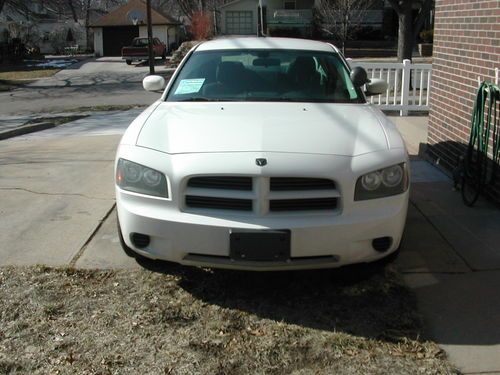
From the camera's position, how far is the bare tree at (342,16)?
112ft

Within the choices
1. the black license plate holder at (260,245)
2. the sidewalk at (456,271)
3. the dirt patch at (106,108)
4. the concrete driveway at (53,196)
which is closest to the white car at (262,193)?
the black license plate holder at (260,245)

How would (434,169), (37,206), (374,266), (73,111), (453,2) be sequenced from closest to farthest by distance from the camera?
(374,266) < (37,206) < (453,2) < (434,169) < (73,111)

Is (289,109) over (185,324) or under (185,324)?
over

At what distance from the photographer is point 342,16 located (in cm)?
3500

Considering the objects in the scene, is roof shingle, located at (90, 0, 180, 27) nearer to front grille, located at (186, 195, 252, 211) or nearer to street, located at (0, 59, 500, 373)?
street, located at (0, 59, 500, 373)

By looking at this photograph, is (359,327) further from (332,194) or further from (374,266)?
(332,194)

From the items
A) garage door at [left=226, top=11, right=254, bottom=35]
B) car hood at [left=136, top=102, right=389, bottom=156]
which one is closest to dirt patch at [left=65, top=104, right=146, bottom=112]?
car hood at [left=136, top=102, right=389, bottom=156]

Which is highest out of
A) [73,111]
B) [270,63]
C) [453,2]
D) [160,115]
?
[453,2]

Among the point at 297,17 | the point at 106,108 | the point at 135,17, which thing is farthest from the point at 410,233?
the point at 135,17

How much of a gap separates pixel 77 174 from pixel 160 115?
323 cm

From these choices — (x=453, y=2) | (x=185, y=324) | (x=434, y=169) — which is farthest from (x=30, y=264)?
(x=453, y=2)

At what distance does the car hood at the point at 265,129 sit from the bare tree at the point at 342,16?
29068 mm

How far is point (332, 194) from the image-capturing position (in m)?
3.46

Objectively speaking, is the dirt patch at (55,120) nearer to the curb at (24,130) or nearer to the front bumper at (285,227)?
the curb at (24,130)
